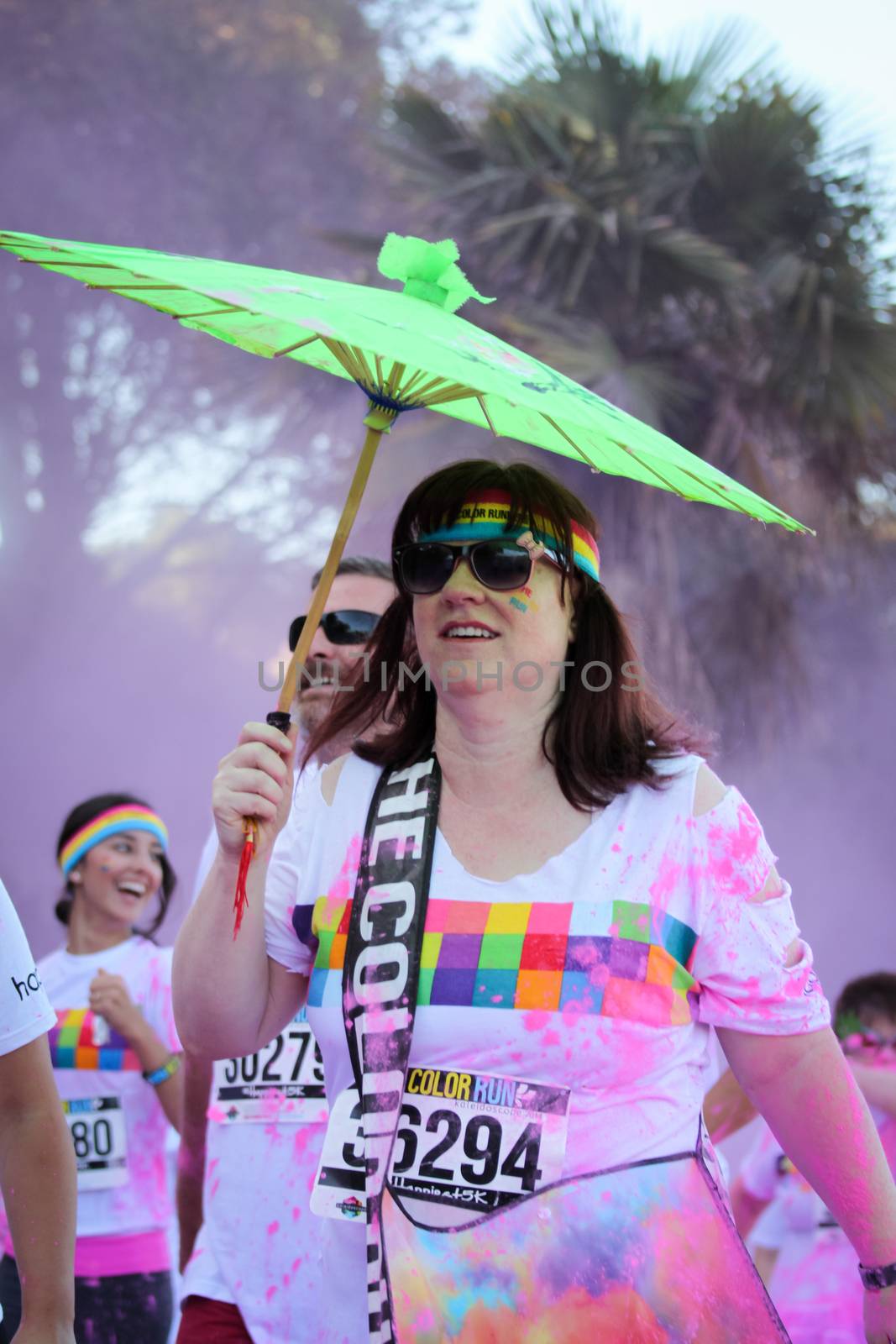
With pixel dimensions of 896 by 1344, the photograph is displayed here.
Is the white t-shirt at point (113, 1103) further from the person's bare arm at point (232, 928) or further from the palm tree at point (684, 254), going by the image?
the palm tree at point (684, 254)

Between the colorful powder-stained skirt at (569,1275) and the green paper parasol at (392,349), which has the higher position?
the green paper parasol at (392,349)

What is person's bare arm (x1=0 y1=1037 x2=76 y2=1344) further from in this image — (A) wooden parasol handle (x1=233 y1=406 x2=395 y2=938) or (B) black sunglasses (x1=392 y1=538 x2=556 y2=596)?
(B) black sunglasses (x1=392 y1=538 x2=556 y2=596)

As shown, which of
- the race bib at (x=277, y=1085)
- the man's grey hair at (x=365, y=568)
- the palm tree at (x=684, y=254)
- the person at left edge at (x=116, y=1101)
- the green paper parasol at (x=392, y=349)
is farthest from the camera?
the palm tree at (x=684, y=254)

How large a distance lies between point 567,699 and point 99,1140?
230cm

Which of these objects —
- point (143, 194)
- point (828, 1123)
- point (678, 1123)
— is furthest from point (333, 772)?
point (143, 194)

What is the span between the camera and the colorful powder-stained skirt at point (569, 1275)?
1.67 meters

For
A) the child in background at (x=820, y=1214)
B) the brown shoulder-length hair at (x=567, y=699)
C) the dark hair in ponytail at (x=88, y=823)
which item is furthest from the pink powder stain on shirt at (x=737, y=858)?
the dark hair in ponytail at (x=88, y=823)

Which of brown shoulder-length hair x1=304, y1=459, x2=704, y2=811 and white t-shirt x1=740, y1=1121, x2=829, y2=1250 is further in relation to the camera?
white t-shirt x1=740, y1=1121, x2=829, y2=1250

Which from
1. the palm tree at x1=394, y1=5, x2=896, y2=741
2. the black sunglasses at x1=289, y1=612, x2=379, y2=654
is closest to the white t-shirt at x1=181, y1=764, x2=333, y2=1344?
the black sunglasses at x1=289, y1=612, x2=379, y2=654

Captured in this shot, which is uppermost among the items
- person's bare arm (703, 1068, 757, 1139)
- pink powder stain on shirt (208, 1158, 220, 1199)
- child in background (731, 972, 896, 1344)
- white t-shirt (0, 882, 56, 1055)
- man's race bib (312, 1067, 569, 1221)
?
white t-shirt (0, 882, 56, 1055)

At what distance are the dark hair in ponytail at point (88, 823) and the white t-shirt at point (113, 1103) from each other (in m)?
0.40

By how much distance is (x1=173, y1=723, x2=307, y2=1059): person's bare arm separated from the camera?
5.82ft

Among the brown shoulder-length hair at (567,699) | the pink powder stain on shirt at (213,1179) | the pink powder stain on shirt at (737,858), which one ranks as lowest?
the pink powder stain on shirt at (213,1179)

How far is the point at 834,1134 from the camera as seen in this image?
1839 millimetres
